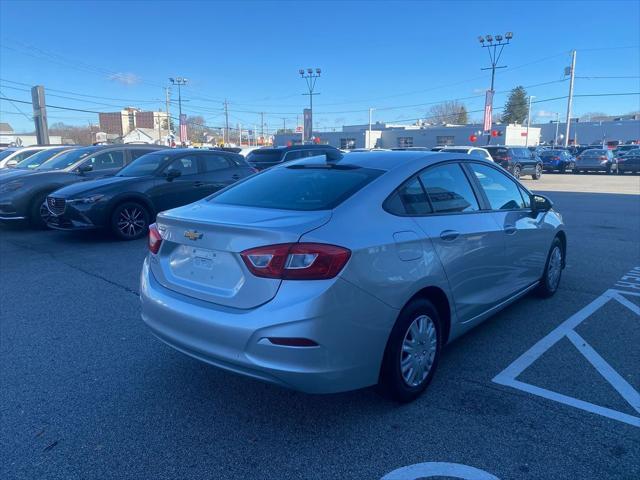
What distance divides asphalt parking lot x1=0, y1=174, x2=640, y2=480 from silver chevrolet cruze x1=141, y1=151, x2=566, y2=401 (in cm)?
35

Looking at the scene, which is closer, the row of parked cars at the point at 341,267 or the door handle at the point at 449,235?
the row of parked cars at the point at 341,267

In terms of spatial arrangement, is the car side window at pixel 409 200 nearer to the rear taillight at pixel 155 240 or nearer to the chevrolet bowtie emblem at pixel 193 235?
the chevrolet bowtie emblem at pixel 193 235

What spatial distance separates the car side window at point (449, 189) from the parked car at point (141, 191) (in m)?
6.17

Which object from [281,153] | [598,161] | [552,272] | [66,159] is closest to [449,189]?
[552,272]

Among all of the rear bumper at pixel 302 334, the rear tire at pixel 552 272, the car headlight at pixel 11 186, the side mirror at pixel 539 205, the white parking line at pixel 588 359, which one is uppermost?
the side mirror at pixel 539 205

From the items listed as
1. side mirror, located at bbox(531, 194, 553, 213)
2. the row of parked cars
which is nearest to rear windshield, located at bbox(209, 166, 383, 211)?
the row of parked cars

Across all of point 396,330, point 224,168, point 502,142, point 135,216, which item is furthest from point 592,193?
point 502,142

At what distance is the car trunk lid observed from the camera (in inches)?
103

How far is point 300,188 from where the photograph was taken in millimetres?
3498

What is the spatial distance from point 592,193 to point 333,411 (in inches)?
775

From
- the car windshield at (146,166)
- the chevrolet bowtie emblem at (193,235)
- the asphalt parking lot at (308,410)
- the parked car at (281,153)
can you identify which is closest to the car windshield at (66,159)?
the car windshield at (146,166)

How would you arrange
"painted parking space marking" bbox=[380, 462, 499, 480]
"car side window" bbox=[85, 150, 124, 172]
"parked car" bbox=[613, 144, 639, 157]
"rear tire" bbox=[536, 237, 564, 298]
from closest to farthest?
"painted parking space marking" bbox=[380, 462, 499, 480] < "rear tire" bbox=[536, 237, 564, 298] < "car side window" bbox=[85, 150, 124, 172] < "parked car" bbox=[613, 144, 639, 157]

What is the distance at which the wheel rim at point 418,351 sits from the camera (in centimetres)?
310

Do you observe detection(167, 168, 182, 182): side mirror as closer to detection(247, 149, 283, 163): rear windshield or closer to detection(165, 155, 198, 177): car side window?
detection(165, 155, 198, 177): car side window
